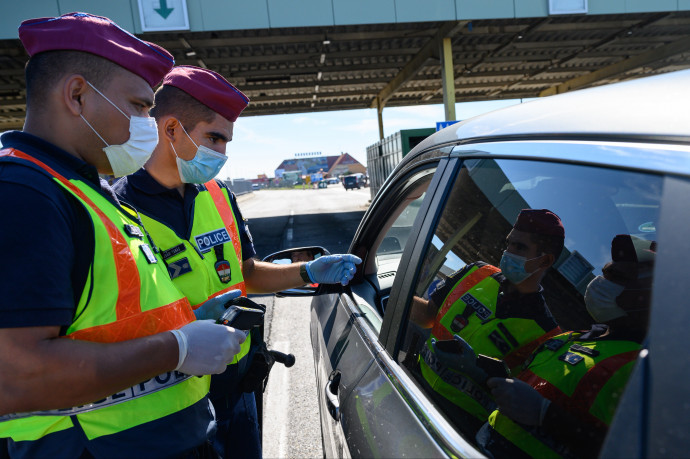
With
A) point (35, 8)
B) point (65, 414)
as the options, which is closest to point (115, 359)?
point (65, 414)

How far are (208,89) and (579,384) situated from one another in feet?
5.86

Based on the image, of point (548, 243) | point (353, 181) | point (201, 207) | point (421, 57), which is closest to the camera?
point (548, 243)

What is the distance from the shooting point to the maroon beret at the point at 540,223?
982mm

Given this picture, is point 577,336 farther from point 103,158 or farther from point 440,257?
point 103,158

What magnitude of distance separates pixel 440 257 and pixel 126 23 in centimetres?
1050

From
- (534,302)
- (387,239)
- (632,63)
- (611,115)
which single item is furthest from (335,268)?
(632,63)

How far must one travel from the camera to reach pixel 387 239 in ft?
7.57

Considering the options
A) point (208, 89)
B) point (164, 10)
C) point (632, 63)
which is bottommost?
point (208, 89)

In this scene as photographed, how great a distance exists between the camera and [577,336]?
0.94m

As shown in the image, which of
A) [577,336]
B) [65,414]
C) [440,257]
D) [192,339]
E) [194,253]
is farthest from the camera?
[194,253]

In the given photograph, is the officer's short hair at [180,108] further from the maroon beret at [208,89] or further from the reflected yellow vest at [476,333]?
the reflected yellow vest at [476,333]

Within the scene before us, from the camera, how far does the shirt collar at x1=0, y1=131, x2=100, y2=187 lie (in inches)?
42.4

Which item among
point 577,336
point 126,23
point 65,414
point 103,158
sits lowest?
point 65,414

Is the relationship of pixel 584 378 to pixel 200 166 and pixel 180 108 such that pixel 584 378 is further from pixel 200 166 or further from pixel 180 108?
pixel 180 108
